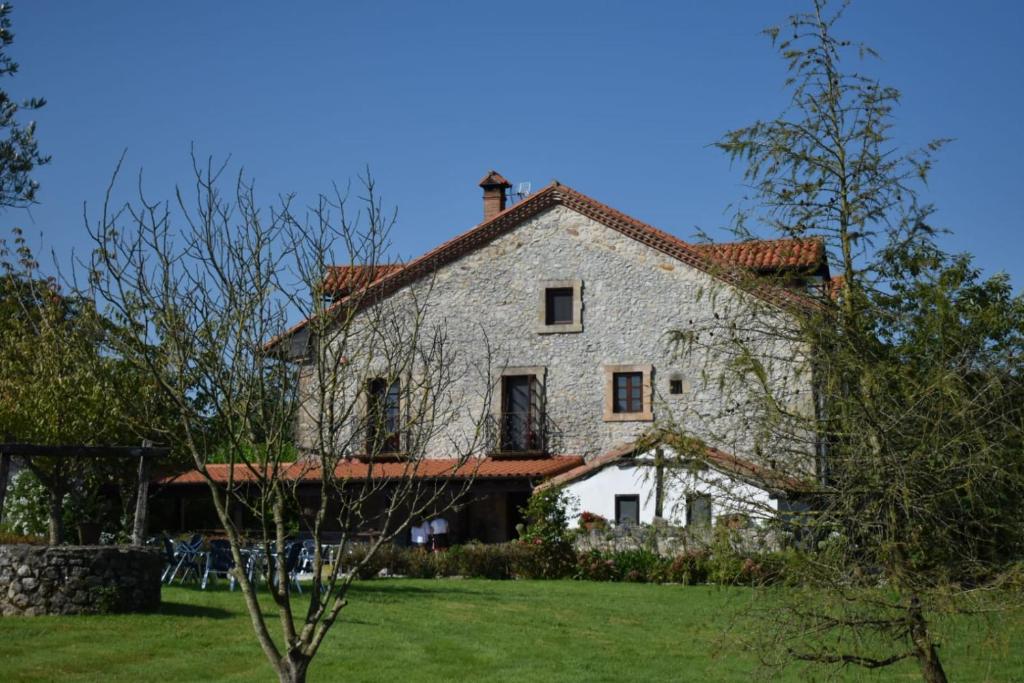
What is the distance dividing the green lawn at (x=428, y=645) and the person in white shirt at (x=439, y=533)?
8.34 m

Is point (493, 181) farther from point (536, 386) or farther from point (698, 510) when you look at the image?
point (698, 510)

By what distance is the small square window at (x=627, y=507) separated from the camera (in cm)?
2553

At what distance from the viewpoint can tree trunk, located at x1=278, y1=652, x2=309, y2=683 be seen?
7953mm

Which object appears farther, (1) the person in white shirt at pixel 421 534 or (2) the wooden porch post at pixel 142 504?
(1) the person in white shirt at pixel 421 534

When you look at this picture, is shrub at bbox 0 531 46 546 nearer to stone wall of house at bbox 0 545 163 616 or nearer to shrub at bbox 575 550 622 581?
stone wall of house at bbox 0 545 163 616

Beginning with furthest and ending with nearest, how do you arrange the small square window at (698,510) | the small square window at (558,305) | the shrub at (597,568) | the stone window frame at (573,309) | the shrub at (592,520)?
the small square window at (558,305)
the stone window frame at (573,309)
the shrub at (592,520)
the shrub at (597,568)
the small square window at (698,510)

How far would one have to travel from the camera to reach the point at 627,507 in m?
25.7

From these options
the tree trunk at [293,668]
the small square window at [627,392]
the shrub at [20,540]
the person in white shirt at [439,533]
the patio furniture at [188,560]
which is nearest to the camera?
the tree trunk at [293,668]

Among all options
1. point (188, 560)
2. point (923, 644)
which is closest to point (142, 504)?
point (188, 560)

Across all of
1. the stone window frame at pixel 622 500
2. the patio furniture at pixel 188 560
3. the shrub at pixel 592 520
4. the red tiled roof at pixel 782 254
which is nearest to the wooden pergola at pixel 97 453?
the patio furniture at pixel 188 560

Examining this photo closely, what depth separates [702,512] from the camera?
996 cm

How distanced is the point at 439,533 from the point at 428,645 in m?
13.1

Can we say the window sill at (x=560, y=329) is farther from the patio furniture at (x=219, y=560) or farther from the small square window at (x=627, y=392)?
the patio furniture at (x=219, y=560)

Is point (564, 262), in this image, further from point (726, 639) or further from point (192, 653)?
point (726, 639)
